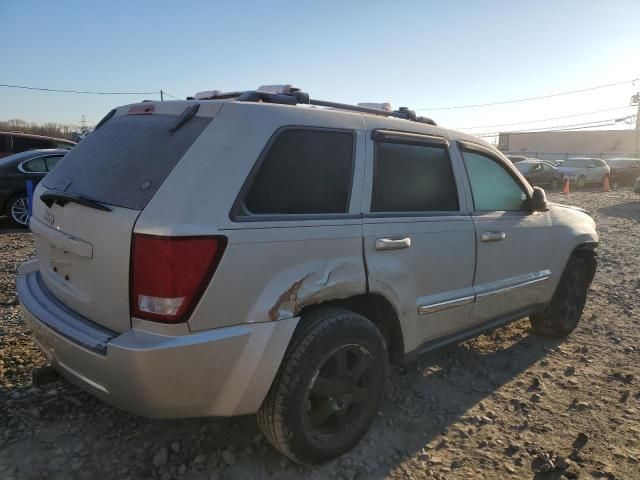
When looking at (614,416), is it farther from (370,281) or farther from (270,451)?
(270,451)

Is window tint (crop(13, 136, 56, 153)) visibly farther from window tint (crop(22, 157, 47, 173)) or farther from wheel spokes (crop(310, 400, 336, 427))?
wheel spokes (crop(310, 400, 336, 427))

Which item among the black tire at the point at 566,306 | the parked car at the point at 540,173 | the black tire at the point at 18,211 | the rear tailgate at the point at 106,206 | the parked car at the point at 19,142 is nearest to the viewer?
the rear tailgate at the point at 106,206

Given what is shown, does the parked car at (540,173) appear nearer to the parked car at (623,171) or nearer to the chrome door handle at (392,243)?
the parked car at (623,171)

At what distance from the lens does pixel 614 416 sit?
3.38m

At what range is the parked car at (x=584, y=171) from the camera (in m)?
25.4

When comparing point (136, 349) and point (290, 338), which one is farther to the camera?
point (290, 338)

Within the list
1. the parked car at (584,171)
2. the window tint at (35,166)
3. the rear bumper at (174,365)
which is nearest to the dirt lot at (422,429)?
the rear bumper at (174,365)

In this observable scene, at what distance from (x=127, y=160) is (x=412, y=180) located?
1651 millimetres

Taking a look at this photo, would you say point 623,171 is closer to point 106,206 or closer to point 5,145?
point 5,145

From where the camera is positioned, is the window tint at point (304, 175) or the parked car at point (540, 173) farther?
the parked car at point (540, 173)

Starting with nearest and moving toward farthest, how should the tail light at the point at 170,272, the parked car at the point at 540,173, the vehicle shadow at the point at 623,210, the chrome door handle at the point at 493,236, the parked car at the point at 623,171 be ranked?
the tail light at the point at 170,272
the chrome door handle at the point at 493,236
the vehicle shadow at the point at 623,210
the parked car at the point at 540,173
the parked car at the point at 623,171

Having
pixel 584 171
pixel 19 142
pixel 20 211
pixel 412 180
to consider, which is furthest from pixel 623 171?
pixel 412 180

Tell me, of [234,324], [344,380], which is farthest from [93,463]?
[344,380]

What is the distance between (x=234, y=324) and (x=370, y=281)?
83 cm
